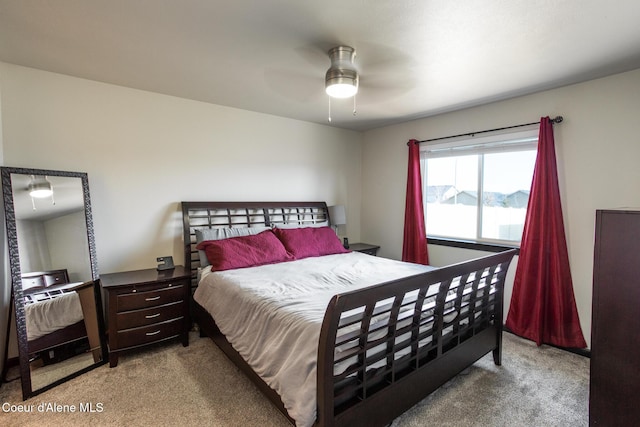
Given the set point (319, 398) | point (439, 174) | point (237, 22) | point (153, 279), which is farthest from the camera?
point (439, 174)

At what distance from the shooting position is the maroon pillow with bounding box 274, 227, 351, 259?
11.1ft

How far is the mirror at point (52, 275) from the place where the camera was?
2.11m

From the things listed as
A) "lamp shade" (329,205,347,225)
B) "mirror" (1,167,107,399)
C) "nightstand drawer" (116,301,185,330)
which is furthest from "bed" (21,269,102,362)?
"lamp shade" (329,205,347,225)

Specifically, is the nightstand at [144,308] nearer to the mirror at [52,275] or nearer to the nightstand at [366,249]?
the mirror at [52,275]

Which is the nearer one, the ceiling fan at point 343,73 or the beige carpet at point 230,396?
the beige carpet at point 230,396

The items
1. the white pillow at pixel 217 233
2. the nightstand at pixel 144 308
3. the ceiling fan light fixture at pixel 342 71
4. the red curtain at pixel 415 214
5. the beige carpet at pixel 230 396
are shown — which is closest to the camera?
the beige carpet at pixel 230 396

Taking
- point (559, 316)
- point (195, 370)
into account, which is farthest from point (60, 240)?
point (559, 316)

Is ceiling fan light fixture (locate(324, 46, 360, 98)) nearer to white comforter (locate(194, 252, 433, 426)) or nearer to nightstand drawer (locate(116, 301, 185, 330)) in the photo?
white comforter (locate(194, 252, 433, 426))

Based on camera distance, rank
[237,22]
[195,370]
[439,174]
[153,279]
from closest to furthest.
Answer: [237,22] → [195,370] → [153,279] → [439,174]

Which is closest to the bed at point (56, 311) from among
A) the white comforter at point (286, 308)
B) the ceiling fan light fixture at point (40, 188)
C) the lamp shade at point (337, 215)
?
the ceiling fan light fixture at point (40, 188)

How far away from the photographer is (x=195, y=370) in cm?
239

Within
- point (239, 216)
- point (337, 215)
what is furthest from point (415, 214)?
point (239, 216)

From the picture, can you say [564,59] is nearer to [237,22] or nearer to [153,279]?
[237,22]

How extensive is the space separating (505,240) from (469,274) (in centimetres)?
162
